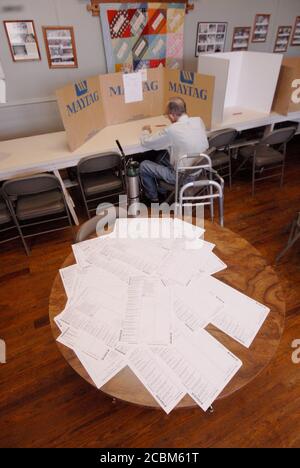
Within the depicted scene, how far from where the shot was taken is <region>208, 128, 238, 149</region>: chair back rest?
8.50 feet

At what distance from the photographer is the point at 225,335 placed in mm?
1019

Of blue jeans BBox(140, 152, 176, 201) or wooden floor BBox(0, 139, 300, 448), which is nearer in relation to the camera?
wooden floor BBox(0, 139, 300, 448)

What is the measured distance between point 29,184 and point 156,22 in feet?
7.43

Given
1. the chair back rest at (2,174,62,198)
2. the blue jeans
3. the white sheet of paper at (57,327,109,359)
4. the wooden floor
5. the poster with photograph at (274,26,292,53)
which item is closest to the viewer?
the white sheet of paper at (57,327,109,359)

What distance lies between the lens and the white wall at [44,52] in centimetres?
257

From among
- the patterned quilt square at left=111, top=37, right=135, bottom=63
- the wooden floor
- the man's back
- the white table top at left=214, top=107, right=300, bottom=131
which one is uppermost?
the patterned quilt square at left=111, top=37, right=135, bottom=63

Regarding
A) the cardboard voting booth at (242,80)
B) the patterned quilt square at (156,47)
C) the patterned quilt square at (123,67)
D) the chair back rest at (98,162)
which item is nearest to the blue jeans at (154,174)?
the chair back rest at (98,162)

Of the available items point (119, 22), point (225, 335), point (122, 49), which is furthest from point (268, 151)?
point (225, 335)

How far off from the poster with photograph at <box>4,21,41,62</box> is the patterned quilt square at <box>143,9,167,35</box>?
1.12 meters

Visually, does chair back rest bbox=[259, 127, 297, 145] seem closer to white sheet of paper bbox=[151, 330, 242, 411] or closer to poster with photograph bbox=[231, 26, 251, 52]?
poster with photograph bbox=[231, 26, 251, 52]

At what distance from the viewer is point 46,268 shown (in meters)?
2.26

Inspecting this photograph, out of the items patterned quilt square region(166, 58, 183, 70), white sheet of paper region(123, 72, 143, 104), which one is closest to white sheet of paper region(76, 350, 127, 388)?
white sheet of paper region(123, 72, 143, 104)
